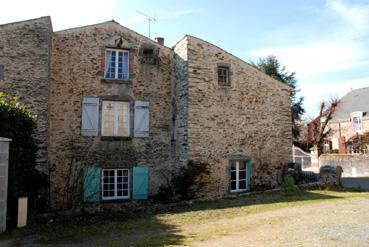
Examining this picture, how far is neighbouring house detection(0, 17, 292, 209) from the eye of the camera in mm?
14016

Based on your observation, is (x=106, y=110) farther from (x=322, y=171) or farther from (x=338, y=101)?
(x=338, y=101)

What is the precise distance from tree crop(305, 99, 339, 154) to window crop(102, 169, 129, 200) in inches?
808

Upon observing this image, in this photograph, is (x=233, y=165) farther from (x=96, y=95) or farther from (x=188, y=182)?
(x=96, y=95)

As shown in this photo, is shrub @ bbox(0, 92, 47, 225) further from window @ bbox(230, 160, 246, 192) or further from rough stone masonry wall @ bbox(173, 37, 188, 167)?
window @ bbox(230, 160, 246, 192)

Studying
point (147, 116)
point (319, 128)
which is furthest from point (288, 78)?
point (147, 116)

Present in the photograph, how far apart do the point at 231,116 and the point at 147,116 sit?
360cm

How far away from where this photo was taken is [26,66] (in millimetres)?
12633

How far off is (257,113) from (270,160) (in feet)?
7.16

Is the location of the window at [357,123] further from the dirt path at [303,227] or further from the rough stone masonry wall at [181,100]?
the dirt path at [303,227]

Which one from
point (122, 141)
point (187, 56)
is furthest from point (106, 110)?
point (187, 56)

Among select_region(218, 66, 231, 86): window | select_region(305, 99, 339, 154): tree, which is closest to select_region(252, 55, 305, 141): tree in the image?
select_region(305, 99, 339, 154): tree

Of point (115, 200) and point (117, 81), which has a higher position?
point (117, 81)

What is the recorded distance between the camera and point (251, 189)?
50.1 ft

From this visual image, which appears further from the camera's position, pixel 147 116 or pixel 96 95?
pixel 147 116
